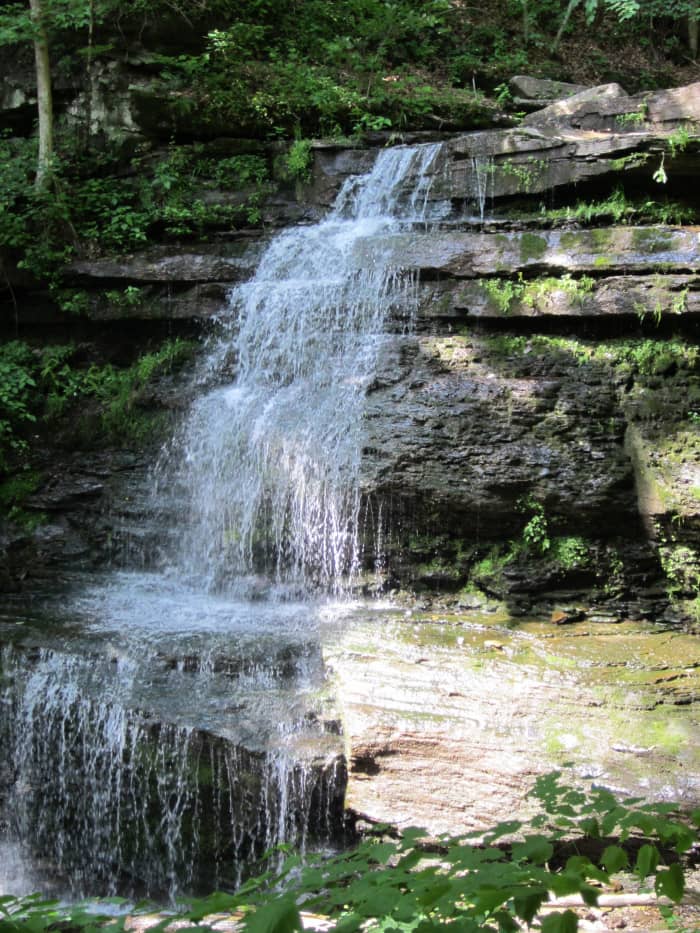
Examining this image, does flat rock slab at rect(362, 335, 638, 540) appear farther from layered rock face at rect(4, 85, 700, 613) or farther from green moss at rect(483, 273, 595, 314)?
green moss at rect(483, 273, 595, 314)

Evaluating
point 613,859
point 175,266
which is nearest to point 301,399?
point 175,266

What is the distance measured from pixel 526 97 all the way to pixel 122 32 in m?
5.32

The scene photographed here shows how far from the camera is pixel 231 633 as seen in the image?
5.78 m

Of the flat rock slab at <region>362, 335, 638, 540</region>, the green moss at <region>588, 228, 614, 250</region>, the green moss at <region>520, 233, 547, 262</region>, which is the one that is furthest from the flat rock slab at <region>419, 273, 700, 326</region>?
the flat rock slab at <region>362, 335, 638, 540</region>

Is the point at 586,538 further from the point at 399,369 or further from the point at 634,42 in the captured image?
the point at 634,42

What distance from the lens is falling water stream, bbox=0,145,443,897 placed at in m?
4.81

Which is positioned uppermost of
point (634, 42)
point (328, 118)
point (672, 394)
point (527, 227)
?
point (634, 42)

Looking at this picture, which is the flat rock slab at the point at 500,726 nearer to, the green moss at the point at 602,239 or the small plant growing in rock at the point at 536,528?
the small plant growing in rock at the point at 536,528

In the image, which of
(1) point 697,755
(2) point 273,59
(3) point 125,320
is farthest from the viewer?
(2) point 273,59

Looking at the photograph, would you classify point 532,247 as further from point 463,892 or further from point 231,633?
point 463,892

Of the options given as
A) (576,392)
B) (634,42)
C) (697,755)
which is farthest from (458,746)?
(634,42)

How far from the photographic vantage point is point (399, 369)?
690 cm

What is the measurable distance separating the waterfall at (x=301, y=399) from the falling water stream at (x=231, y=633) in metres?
0.02

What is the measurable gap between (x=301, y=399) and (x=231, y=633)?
2.41 m
